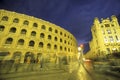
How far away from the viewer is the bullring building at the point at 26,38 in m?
19.3

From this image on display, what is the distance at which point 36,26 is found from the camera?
24766 millimetres

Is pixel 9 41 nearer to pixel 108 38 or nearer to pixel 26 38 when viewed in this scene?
pixel 26 38

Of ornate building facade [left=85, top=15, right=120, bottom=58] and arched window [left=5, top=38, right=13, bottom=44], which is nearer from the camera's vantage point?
arched window [left=5, top=38, right=13, bottom=44]

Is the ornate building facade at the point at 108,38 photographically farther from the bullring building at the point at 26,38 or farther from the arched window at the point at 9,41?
the arched window at the point at 9,41

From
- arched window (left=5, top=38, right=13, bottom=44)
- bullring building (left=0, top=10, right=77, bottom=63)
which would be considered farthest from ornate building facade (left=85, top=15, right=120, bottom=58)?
arched window (left=5, top=38, right=13, bottom=44)

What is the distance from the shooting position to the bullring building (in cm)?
1927

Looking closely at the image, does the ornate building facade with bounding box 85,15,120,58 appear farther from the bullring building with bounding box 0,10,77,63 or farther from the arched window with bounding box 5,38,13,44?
the arched window with bounding box 5,38,13,44

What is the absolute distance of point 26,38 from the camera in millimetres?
21578

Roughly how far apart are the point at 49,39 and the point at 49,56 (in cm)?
584

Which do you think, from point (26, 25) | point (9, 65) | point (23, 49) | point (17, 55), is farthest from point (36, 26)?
point (9, 65)

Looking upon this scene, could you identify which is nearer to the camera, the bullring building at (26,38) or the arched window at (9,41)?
the bullring building at (26,38)

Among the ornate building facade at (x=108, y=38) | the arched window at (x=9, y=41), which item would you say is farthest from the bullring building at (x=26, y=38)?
the ornate building facade at (x=108, y=38)

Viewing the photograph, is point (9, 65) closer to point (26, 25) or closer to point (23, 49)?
point (23, 49)

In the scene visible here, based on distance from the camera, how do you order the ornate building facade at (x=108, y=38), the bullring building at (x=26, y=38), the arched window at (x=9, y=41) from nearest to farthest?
the bullring building at (x=26, y=38), the arched window at (x=9, y=41), the ornate building facade at (x=108, y=38)
